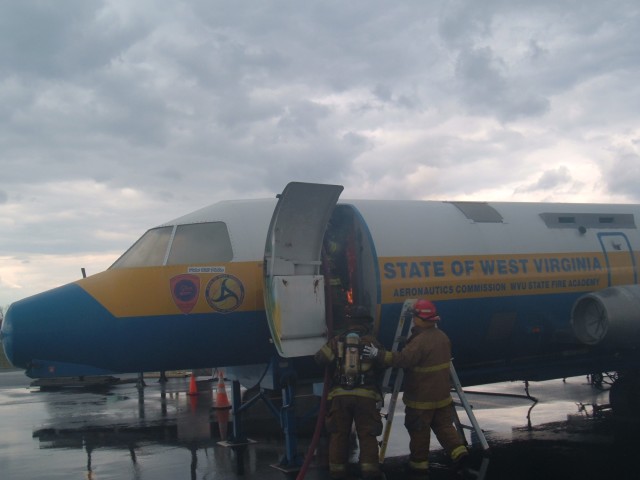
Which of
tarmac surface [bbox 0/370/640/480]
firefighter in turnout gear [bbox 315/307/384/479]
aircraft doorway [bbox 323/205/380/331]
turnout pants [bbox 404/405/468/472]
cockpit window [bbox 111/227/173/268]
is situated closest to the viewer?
firefighter in turnout gear [bbox 315/307/384/479]

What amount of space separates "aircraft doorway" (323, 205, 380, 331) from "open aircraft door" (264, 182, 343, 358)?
0.31 metres

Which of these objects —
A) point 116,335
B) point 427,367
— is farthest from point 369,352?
point 116,335

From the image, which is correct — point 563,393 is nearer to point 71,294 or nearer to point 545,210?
point 545,210

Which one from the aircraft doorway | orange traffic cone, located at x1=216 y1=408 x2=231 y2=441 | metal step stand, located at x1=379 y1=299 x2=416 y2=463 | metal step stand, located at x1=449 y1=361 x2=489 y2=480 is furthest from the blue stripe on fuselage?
orange traffic cone, located at x1=216 y1=408 x2=231 y2=441

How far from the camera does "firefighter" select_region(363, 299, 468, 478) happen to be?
763 centimetres

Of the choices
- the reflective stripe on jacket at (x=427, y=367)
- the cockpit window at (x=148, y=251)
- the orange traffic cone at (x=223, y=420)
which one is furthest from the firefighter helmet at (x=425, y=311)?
the orange traffic cone at (x=223, y=420)

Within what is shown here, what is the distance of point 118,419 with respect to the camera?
13664 mm

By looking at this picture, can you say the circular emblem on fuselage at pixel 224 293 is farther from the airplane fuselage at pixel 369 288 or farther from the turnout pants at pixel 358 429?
the turnout pants at pixel 358 429

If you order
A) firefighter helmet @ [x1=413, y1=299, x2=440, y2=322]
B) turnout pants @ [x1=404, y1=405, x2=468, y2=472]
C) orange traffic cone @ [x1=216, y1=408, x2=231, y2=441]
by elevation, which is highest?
firefighter helmet @ [x1=413, y1=299, x2=440, y2=322]

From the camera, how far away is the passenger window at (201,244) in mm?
8398

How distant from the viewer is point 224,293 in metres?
8.23

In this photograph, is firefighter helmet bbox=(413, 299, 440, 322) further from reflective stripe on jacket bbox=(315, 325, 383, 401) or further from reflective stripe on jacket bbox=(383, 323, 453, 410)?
reflective stripe on jacket bbox=(315, 325, 383, 401)

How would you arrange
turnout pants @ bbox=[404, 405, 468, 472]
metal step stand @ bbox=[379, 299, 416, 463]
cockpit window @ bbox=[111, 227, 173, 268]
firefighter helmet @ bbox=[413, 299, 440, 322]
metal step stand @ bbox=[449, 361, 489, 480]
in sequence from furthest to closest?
cockpit window @ bbox=[111, 227, 173, 268] < metal step stand @ bbox=[379, 299, 416, 463] < metal step stand @ bbox=[449, 361, 489, 480] < firefighter helmet @ bbox=[413, 299, 440, 322] < turnout pants @ bbox=[404, 405, 468, 472]

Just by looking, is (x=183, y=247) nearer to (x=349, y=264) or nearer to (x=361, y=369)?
(x=349, y=264)
